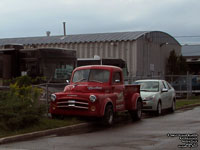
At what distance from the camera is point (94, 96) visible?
1359 centimetres

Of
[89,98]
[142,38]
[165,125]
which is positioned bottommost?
[165,125]

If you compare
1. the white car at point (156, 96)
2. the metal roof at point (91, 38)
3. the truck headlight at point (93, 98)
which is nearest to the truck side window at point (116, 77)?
the truck headlight at point (93, 98)

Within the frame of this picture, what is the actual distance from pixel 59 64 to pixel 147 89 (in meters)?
4.26

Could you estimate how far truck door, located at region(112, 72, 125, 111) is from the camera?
14883 mm

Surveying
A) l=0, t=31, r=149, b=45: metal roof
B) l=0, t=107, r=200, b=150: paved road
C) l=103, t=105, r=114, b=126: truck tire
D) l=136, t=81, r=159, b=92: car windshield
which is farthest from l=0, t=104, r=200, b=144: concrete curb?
l=0, t=31, r=149, b=45: metal roof

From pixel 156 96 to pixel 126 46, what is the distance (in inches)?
447

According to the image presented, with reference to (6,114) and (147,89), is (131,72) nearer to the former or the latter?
(147,89)

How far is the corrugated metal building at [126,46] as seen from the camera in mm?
29000

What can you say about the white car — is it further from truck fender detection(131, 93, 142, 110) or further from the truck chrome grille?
the truck chrome grille

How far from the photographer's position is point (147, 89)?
19.0 m

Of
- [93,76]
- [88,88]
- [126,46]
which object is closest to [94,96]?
[88,88]

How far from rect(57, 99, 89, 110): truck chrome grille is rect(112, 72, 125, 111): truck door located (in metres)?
1.49

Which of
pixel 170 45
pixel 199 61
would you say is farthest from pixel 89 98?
pixel 199 61

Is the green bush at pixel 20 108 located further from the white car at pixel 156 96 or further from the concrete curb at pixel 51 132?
the white car at pixel 156 96
